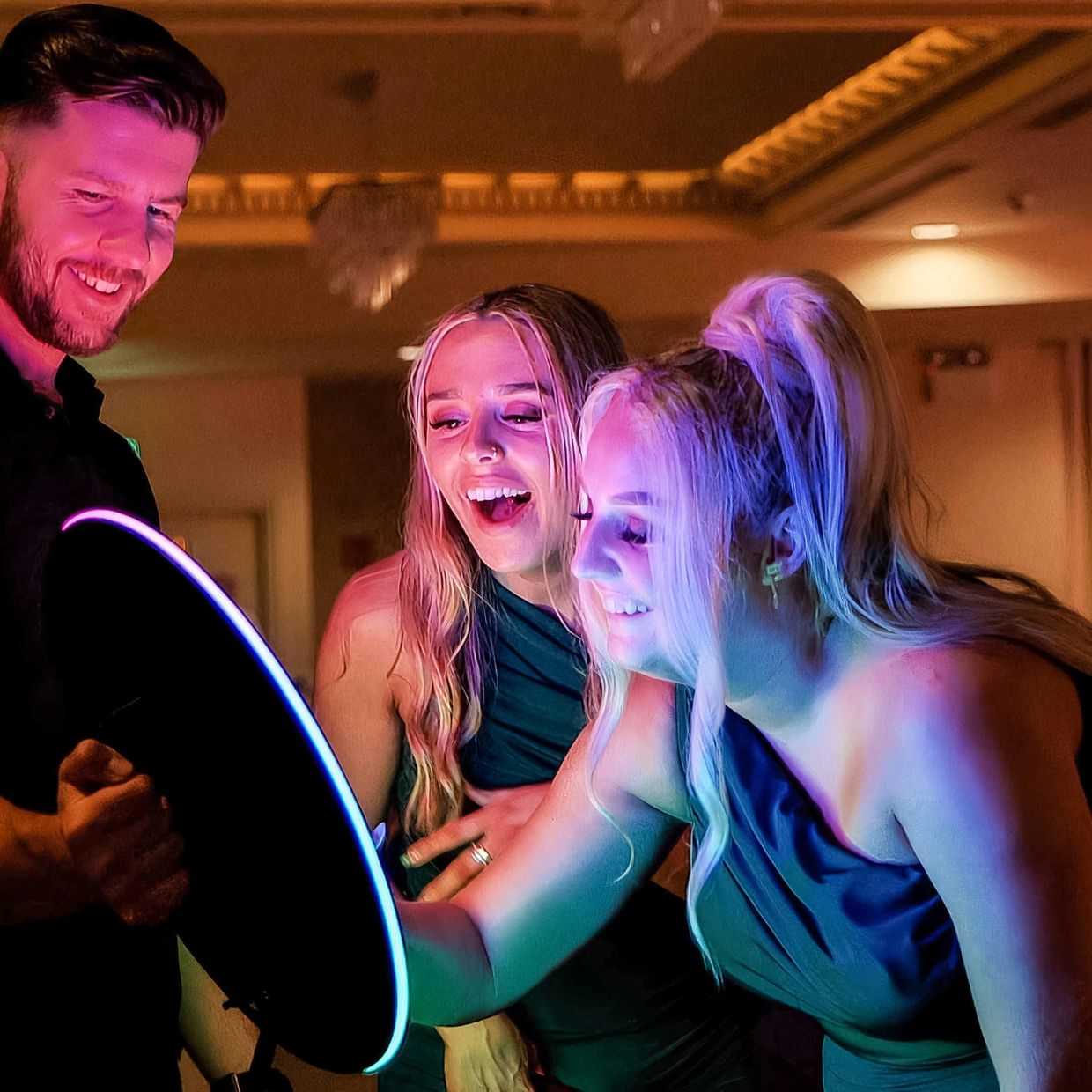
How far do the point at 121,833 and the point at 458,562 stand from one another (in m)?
0.41

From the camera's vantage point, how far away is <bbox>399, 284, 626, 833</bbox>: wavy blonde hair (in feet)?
4.03

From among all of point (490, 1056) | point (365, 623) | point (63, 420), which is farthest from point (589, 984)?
point (63, 420)

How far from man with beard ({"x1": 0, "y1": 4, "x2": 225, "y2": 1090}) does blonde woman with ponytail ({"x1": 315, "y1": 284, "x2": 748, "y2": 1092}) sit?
0.25 m

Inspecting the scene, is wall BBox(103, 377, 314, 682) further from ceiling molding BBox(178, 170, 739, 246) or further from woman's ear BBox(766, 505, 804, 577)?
woman's ear BBox(766, 505, 804, 577)

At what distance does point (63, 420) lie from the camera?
1.15 m

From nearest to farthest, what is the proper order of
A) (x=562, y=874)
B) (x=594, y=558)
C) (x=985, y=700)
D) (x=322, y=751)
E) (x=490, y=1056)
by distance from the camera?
(x=322, y=751), (x=985, y=700), (x=594, y=558), (x=562, y=874), (x=490, y=1056)

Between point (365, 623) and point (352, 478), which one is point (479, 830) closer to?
point (365, 623)

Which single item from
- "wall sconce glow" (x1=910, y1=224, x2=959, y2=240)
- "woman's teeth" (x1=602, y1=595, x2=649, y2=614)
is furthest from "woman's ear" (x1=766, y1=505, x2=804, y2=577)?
"wall sconce glow" (x1=910, y1=224, x2=959, y2=240)

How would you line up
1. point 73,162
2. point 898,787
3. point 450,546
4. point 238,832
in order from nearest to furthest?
point 238,832 < point 898,787 < point 73,162 < point 450,546

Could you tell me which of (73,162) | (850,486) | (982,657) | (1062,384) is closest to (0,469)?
(73,162)

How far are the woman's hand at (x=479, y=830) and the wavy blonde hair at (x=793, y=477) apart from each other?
0.80ft

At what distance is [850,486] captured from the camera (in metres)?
1.01

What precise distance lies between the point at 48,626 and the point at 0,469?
147 millimetres

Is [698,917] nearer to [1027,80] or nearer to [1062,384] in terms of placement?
[1062,384]
